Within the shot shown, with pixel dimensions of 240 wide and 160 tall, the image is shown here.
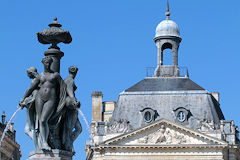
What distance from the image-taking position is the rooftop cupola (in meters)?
88.1

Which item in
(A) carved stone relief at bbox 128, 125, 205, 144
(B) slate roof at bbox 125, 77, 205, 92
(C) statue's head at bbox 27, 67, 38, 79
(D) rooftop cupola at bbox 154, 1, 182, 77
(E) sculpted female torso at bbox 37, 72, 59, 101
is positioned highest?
(D) rooftop cupola at bbox 154, 1, 182, 77

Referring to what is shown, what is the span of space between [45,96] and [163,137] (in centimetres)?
6019

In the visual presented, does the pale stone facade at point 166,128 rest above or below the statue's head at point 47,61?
above

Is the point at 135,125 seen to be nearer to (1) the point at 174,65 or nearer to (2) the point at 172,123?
(2) the point at 172,123

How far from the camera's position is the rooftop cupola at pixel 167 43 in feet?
289

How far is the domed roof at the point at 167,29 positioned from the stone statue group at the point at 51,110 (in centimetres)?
7126

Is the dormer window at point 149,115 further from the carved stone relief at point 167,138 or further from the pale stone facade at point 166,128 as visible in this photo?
the carved stone relief at point 167,138

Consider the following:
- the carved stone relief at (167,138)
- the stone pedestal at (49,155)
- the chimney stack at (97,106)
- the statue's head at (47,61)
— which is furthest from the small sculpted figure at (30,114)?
the chimney stack at (97,106)

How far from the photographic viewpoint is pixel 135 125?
3228 inches

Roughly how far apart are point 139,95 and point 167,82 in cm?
370

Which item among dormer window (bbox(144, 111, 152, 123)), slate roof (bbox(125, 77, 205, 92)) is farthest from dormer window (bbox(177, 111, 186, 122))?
slate roof (bbox(125, 77, 205, 92))


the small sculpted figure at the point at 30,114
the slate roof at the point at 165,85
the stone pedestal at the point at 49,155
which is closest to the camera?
the stone pedestal at the point at 49,155

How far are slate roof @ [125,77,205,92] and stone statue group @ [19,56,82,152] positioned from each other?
209 ft

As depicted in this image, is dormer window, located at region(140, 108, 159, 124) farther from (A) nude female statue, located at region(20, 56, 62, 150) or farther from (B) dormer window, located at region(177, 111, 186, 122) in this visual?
(A) nude female statue, located at region(20, 56, 62, 150)
